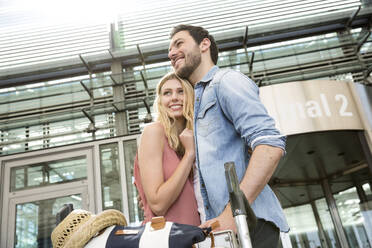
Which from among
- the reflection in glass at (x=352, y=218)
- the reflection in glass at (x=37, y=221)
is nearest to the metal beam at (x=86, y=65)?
the reflection in glass at (x=37, y=221)

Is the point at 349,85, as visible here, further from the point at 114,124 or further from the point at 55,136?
the point at 55,136

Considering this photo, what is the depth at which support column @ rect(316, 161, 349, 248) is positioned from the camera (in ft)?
25.2

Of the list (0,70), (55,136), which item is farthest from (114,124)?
(0,70)

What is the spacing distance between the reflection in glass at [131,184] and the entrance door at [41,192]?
2.05 feet

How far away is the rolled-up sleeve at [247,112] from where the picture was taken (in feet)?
4.02

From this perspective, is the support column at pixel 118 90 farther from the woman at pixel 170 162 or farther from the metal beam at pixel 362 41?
the woman at pixel 170 162

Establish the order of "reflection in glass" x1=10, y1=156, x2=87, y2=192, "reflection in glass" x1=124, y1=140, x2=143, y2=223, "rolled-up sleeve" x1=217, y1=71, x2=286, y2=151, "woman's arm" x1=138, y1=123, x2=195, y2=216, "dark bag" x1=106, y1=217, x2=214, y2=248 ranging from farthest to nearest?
"reflection in glass" x1=10, y1=156, x2=87, y2=192 → "reflection in glass" x1=124, y1=140, x2=143, y2=223 → "woman's arm" x1=138, y1=123, x2=195, y2=216 → "rolled-up sleeve" x1=217, y1=71, x2=286, y2=151 → "dark bag" x1=106, y1=217, x2=214, y2=248

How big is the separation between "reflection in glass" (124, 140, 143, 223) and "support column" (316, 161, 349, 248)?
408 cm

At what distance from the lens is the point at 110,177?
5.79 m

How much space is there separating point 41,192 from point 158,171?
512cm

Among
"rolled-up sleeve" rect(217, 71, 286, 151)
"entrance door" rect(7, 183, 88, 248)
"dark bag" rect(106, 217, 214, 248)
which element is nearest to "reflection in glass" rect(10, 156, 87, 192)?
"entrance door" rect(7, 183, 88, 248)

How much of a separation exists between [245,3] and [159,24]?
1867 mm

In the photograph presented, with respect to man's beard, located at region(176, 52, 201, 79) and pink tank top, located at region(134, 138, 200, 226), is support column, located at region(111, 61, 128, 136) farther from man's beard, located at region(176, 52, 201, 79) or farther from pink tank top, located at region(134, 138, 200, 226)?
pink tank top, located at region(134, 138, 200, 226)

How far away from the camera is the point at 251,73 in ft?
23.0
